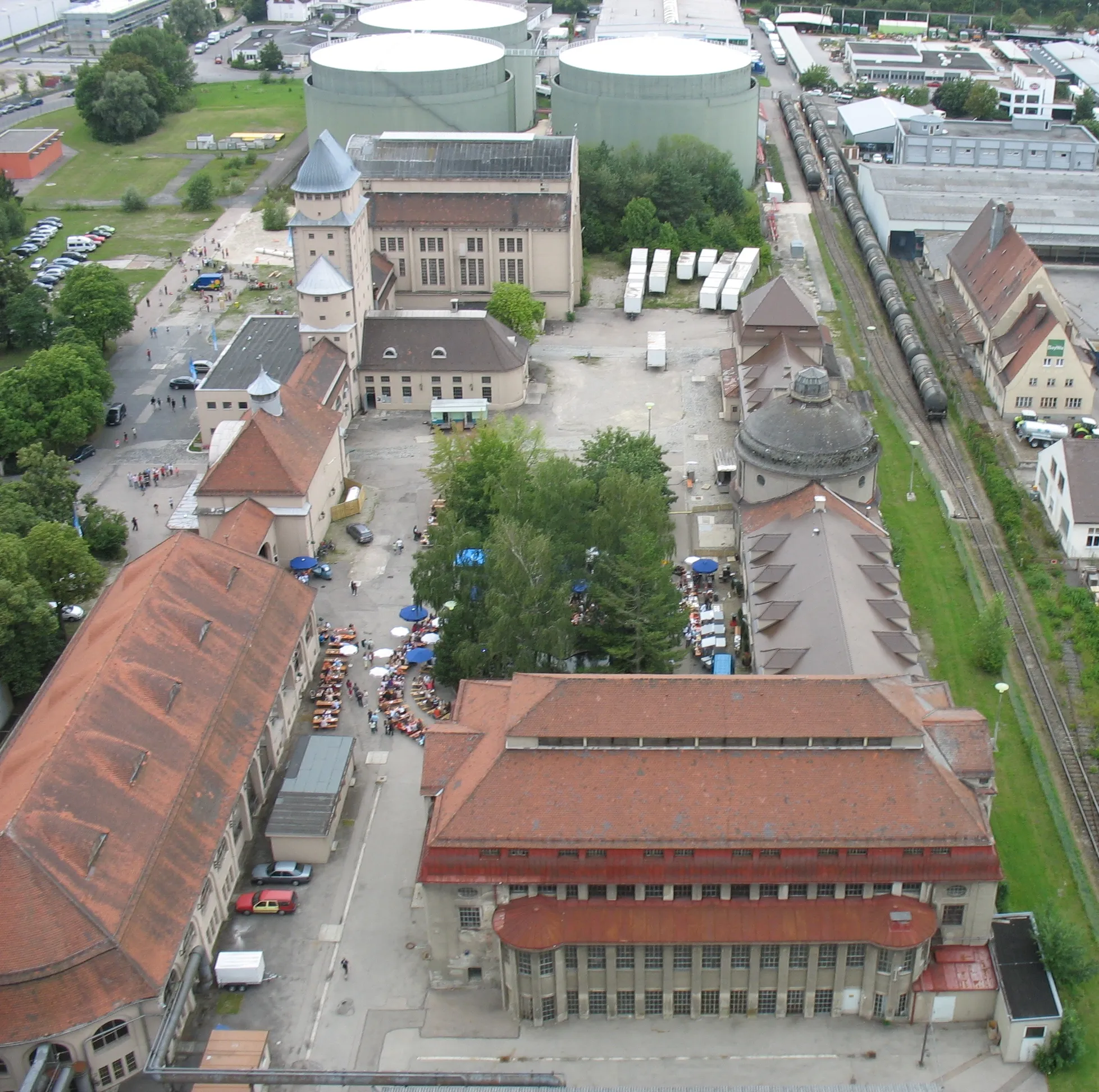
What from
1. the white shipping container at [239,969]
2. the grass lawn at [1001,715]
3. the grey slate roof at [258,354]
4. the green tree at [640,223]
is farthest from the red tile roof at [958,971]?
the green tree at [640,223]

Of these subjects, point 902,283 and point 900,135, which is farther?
point 900,135

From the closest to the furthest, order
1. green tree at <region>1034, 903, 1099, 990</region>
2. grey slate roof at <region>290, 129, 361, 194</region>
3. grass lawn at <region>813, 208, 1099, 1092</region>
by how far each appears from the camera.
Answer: green tree at <region>1034, 903, 1099, 990</region> < grass lawn at <region>813, 208, 1099, 1092</region> < grey slate roof at <region>290, 129, 361, 194</region>

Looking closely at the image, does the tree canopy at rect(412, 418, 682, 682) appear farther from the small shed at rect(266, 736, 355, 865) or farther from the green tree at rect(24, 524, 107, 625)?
the green tree at rect(24, 524, 107, 625)

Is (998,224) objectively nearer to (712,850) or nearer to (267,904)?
(712,850)

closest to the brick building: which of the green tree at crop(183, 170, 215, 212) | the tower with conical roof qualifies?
the tower with conical roof

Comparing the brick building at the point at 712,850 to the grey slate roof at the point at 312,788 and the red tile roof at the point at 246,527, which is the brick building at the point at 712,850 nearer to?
the grey slate roof at the point at 312,788

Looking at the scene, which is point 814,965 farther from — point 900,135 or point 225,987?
point 900,135

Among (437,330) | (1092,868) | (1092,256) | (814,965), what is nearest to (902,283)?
(1092,256)
